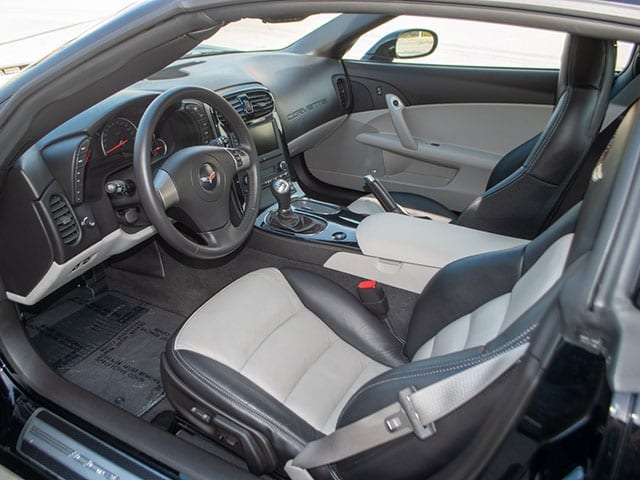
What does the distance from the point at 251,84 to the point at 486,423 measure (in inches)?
79.3

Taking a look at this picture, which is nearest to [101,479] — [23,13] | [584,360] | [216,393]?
[216,393]

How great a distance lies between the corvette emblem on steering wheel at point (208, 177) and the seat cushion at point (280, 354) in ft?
1.01

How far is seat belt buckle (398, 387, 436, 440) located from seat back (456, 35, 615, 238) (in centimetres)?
108

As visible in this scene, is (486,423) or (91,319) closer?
(486,423)

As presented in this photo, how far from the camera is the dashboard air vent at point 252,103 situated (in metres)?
2.38

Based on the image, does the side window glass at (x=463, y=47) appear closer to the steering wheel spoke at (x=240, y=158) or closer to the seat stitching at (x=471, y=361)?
the steering wheel spoke at (x=240, y=158)

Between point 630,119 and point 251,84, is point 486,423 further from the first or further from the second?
point 251,84

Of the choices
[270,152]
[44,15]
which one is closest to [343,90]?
[270,152]

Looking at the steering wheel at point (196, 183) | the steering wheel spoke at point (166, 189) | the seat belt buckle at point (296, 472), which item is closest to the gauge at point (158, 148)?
the steering wheel at point (196, 183)

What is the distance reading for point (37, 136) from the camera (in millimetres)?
1252

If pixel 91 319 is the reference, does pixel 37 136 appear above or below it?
above

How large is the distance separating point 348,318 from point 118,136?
0.90 m

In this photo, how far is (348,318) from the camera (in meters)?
1.64

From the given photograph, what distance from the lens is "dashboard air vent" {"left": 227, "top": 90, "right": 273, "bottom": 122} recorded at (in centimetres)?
238
